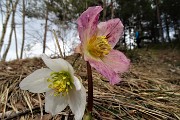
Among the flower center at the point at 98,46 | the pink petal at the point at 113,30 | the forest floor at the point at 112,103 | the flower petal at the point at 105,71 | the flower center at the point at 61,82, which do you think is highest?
the pink petal at the point at 113,30

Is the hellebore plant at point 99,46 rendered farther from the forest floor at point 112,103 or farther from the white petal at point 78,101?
the forest floor at point 112,103

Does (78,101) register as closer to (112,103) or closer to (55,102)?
(55,102)

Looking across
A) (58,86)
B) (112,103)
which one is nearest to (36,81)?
(58,86)

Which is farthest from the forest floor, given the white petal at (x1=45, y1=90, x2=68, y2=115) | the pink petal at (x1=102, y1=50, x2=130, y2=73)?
the pink petal at (x1=102, y1=50, x2=130, y2=73)

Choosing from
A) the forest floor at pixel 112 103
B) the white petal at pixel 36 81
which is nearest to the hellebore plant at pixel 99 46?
the white petal at pixel 36 81

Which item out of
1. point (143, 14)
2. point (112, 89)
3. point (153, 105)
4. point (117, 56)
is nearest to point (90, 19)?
point (117, 56)

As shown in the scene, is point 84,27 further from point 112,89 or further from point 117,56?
point 112,89
